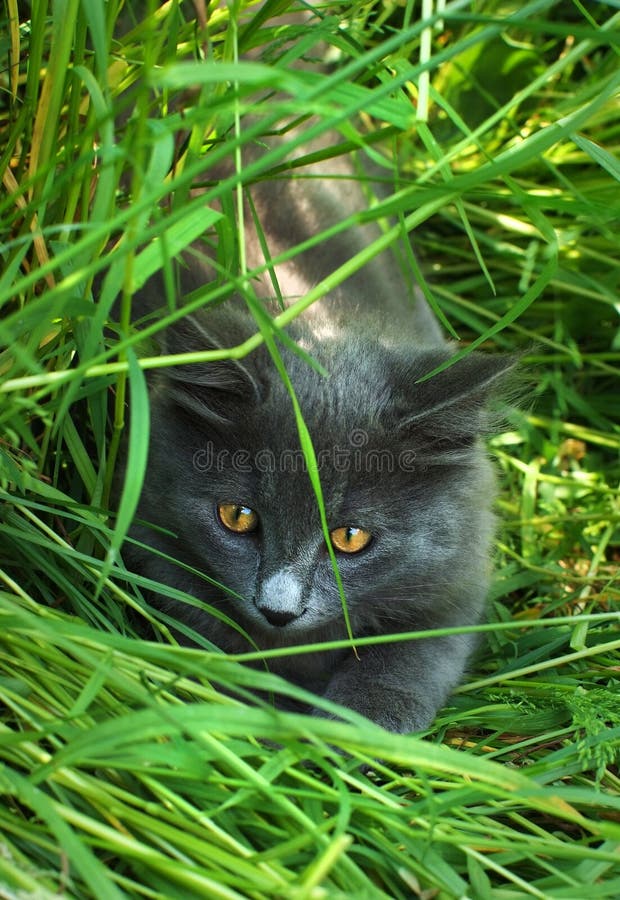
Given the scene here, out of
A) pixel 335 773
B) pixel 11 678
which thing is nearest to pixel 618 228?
pixel 335 773

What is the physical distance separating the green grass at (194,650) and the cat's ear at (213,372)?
0.09m

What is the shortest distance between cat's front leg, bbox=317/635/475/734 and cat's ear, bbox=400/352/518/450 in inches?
17.1

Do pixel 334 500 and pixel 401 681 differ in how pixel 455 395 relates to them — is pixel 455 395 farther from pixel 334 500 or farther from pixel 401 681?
pixel 401 681

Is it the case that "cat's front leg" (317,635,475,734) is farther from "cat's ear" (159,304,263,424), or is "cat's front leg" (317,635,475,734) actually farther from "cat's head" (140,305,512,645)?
"cat's ear" (159,304,263,424)

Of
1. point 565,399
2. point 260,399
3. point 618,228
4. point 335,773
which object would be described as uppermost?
point 260,399

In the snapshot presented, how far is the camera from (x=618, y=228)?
246cm

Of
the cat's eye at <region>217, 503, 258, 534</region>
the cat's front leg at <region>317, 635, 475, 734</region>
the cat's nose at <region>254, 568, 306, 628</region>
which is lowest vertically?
the cat's front leg at <region>317, 635, 475, 734</region>

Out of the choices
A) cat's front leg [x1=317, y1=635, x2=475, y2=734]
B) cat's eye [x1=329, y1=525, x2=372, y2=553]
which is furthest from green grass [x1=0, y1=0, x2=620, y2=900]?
cat's eye [x1=329, y1=525, x2=372, y2=553]

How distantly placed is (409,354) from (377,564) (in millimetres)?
415

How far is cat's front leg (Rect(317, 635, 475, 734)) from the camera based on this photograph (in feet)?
5.43

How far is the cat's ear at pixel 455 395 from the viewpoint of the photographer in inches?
58.6

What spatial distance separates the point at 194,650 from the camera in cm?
123

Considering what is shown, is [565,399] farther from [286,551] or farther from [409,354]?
[286,551]

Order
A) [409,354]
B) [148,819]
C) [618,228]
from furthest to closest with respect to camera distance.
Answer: [618,228] → [409,354] → [148,819]
